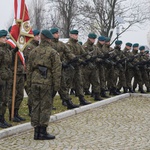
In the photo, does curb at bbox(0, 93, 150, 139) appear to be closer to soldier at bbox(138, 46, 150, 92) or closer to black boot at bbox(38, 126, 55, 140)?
black boot at bbox(38, 126, 55, 140)

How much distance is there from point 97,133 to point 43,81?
157 cm

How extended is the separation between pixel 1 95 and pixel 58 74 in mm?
1417

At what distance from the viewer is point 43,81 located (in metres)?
6.95

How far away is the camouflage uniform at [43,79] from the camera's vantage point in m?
6.92

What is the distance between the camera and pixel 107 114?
9656mm

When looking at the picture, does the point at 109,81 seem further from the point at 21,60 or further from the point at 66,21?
the point at 66,21

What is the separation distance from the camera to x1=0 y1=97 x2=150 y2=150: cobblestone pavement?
21.2 feet

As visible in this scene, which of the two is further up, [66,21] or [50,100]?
[66,21]

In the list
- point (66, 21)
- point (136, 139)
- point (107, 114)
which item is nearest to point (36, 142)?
point (136, 139)

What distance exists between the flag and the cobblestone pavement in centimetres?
200

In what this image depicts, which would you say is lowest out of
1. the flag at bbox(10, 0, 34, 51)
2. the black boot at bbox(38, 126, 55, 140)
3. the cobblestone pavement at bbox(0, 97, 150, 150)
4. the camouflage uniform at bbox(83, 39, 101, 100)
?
the cobblestone pavement at bbox(0, 97, 150, 150)

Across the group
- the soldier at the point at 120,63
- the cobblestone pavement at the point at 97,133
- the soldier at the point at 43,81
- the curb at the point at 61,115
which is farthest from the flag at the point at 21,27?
the soldier at the point at 120,63

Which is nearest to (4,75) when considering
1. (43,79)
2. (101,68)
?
(43,79)

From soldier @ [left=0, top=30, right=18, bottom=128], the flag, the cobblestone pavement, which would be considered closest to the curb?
the cobblestone pavement
